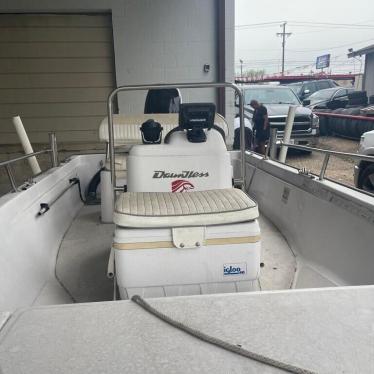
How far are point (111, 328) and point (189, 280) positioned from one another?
0.66 metres

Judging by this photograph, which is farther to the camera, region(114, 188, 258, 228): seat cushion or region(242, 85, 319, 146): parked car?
region(242, 85, 319, 146): parked car

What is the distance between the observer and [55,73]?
568 centimetres

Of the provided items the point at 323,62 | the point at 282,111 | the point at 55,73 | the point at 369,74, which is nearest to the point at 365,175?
the point at 282,111

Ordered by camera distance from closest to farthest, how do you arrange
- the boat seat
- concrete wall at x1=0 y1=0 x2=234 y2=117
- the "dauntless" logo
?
the "dauntless" logo, the boat seat, concrete wall at x1=0 y1=0 x2=234 y2=117

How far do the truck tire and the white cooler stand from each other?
2.92 m

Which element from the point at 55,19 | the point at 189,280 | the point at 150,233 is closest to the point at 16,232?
the point at 150,233

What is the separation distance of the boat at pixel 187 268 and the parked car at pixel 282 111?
4.99 meters

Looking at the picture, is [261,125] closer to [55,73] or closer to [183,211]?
[55,73]

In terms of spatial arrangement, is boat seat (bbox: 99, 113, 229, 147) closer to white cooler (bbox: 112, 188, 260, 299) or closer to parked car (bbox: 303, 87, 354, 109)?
white cooler (bbox: 112, 188, 260, 299)

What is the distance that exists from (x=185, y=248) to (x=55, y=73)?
4.94 m

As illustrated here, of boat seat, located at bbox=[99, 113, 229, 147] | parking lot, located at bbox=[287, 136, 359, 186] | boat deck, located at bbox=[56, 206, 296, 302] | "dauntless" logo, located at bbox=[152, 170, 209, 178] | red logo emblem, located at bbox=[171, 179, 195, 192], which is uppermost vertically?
boat seat, located at bbox=[99, 113, 229, 147]

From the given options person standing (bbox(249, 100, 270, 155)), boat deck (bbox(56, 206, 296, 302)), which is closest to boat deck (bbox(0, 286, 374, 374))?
boat deck (bbox(56, 206, 296, 302))

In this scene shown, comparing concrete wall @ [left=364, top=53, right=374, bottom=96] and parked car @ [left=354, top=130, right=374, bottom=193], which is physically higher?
concrete wall @ [left=364, top=53, right=374, bottom=96]

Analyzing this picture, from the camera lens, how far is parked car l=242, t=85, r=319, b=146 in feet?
26.2
